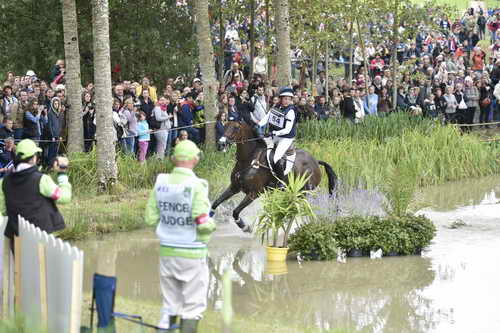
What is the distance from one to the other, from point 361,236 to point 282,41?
10655 millimetres

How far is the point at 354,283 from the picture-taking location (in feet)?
48.0

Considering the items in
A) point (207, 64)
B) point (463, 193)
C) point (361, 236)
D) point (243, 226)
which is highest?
point (207, 64)

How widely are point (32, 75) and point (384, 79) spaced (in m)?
12.6

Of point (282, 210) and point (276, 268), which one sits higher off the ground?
point (282, 210)

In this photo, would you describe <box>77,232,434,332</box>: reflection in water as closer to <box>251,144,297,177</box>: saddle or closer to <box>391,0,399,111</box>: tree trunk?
<box>251,144,297,177</box>: saddle

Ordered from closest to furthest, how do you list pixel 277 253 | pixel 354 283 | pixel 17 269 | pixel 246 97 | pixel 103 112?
pixel 17 269
pixel 354 283
pixel 277 253
pixel 103 112
pixel 246 97

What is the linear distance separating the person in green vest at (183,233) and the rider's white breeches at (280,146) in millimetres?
8673

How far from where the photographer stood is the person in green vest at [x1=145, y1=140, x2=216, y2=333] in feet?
30.9

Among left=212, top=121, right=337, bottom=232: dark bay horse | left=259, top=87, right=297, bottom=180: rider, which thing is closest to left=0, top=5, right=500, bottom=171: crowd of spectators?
left=212, top=121, right=337, bottom=232: dark bay horse

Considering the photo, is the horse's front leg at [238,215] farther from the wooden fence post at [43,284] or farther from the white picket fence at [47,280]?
the wooden fence post at [43,284]

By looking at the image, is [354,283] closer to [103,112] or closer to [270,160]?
[270,160]

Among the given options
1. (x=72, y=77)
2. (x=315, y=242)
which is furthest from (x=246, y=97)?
(x=315, y=242)

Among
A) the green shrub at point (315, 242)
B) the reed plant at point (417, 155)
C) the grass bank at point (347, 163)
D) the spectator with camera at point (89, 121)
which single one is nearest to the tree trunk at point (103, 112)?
the grass bank at point (347, 163)

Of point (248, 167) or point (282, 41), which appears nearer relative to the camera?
point (248, 167)
